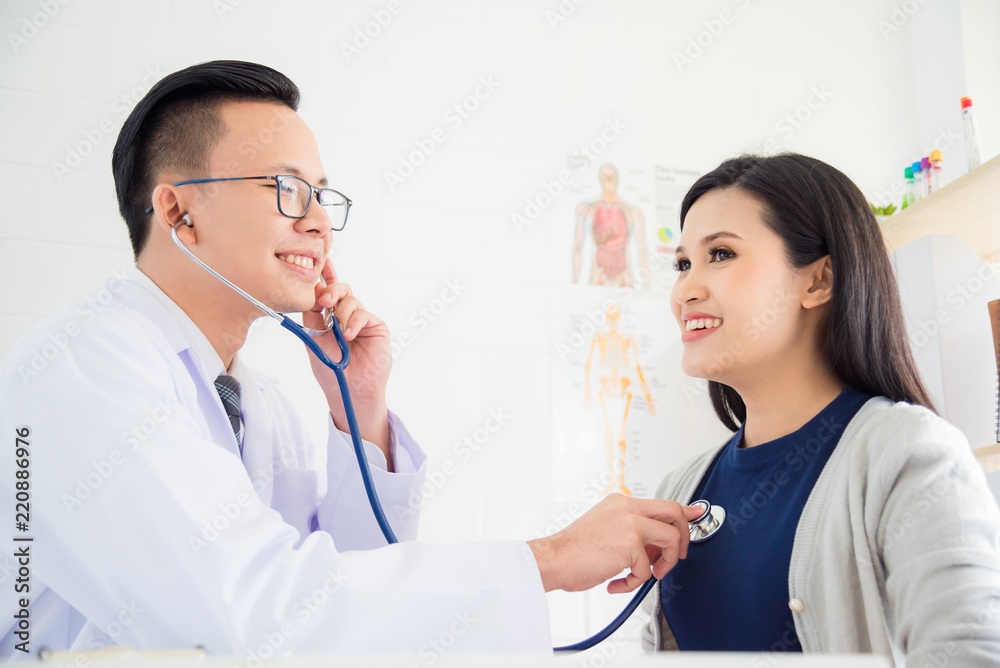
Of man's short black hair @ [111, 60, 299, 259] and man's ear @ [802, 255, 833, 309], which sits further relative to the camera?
man's short black hair @ [111, 60, 299, 259]

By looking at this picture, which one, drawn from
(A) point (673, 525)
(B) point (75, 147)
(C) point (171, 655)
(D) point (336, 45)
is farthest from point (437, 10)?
(C) point (171, 655)

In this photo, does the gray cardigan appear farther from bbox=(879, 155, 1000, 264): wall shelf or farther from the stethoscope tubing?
bbox=(879, 155, 1000, 264): wall shelf

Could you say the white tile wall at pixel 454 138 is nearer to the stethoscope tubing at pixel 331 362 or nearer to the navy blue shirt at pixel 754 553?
the stethoscope tubing at pixel 331 362

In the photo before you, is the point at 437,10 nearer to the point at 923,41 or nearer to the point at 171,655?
the point at 923,41

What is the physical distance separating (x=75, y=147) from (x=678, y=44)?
1745mm

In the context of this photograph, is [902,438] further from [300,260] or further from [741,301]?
[300,260]

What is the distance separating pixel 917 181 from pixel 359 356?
61.5 inches

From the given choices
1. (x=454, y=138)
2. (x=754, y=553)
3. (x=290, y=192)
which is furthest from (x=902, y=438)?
(x=454, y=138)

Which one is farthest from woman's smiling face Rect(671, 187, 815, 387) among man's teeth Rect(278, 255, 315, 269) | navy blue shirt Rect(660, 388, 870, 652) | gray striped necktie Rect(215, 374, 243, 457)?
gray striped necktie Rect(215, 374, 243, 457)

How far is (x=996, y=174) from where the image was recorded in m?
1.92

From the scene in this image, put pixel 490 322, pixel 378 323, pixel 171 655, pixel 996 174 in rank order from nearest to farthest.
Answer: pixel 171 655
pixel 378 323
pixel 996 174
pixel 490 322

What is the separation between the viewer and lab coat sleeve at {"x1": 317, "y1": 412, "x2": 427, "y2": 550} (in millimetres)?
1590

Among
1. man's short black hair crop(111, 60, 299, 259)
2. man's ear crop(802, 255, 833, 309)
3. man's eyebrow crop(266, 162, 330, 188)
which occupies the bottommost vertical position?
man's ear crop(802, 255, 833, 309)

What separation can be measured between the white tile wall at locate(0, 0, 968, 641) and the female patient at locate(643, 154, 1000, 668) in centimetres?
81
